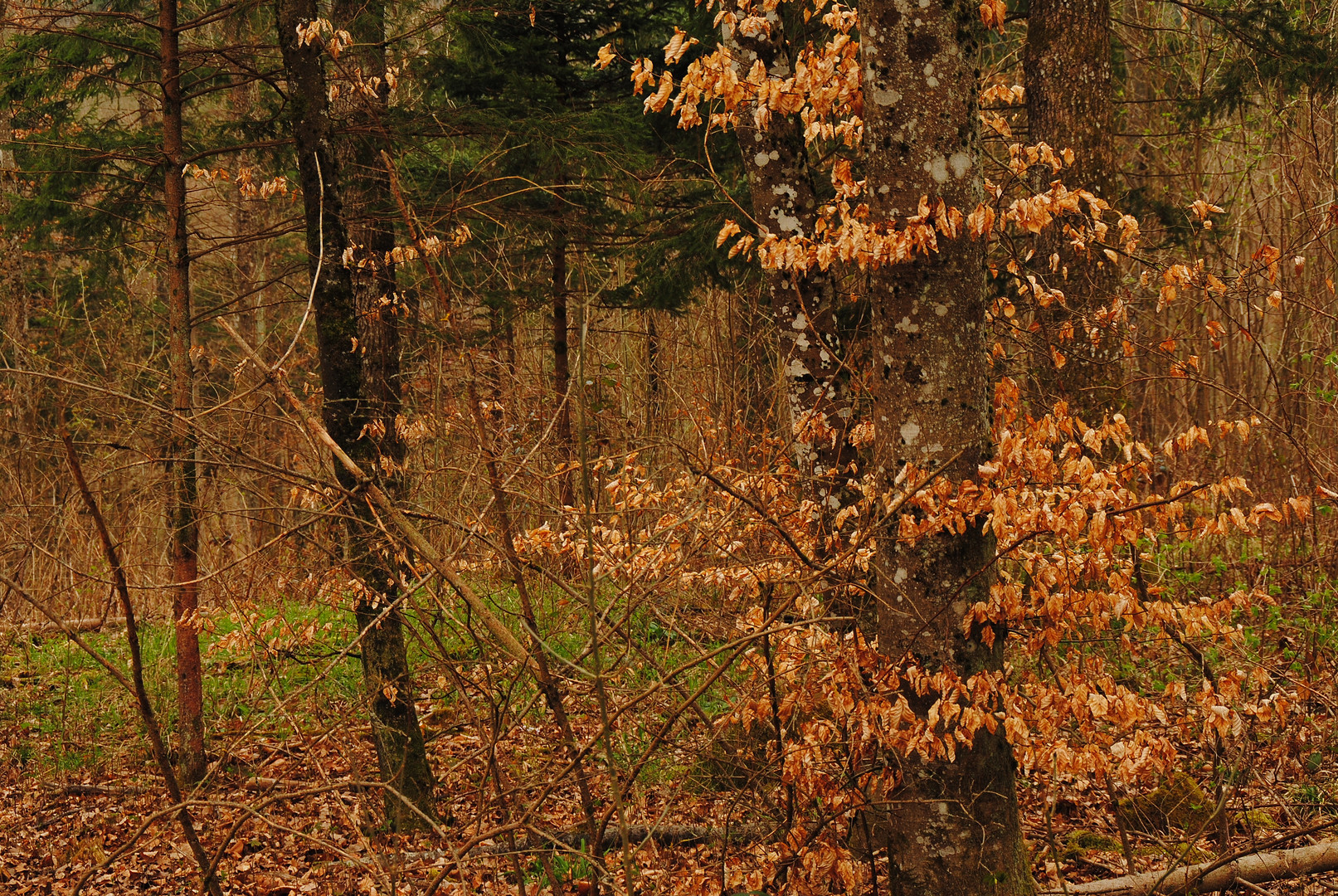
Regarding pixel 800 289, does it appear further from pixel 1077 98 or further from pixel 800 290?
pixel 1077 98

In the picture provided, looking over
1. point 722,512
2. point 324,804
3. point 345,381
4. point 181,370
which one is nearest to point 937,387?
point 722,512

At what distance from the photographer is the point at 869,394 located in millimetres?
4648

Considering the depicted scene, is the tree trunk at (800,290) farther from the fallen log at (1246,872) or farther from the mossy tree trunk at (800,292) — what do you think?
the fallen log at (1246,872)

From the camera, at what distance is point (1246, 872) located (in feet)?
14.5

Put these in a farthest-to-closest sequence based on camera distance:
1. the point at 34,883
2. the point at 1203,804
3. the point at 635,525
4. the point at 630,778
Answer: the point at 635,525 < the point at 34,883 < the point at 1203,804 < the point at 630,778

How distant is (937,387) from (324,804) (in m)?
5.75

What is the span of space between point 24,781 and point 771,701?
6.63 meters

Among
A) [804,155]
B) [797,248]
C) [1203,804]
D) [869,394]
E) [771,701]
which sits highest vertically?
[804,155]

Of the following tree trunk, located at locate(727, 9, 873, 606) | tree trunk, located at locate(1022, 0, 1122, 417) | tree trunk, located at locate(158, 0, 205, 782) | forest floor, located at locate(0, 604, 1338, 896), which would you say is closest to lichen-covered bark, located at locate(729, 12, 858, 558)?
tree trunk, located at locate(727, 9, 873, 606)

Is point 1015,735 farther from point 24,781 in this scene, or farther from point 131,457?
point 131,457

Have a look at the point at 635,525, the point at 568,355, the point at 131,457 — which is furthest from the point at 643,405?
the point at 131,457

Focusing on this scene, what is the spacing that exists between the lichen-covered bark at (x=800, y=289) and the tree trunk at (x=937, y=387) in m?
1.55

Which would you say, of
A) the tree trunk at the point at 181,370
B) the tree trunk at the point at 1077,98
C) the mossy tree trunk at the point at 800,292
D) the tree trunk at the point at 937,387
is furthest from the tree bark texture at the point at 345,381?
the tree trunk at the point at 1077,98

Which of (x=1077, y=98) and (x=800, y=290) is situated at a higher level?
(x=1077, y=98)
